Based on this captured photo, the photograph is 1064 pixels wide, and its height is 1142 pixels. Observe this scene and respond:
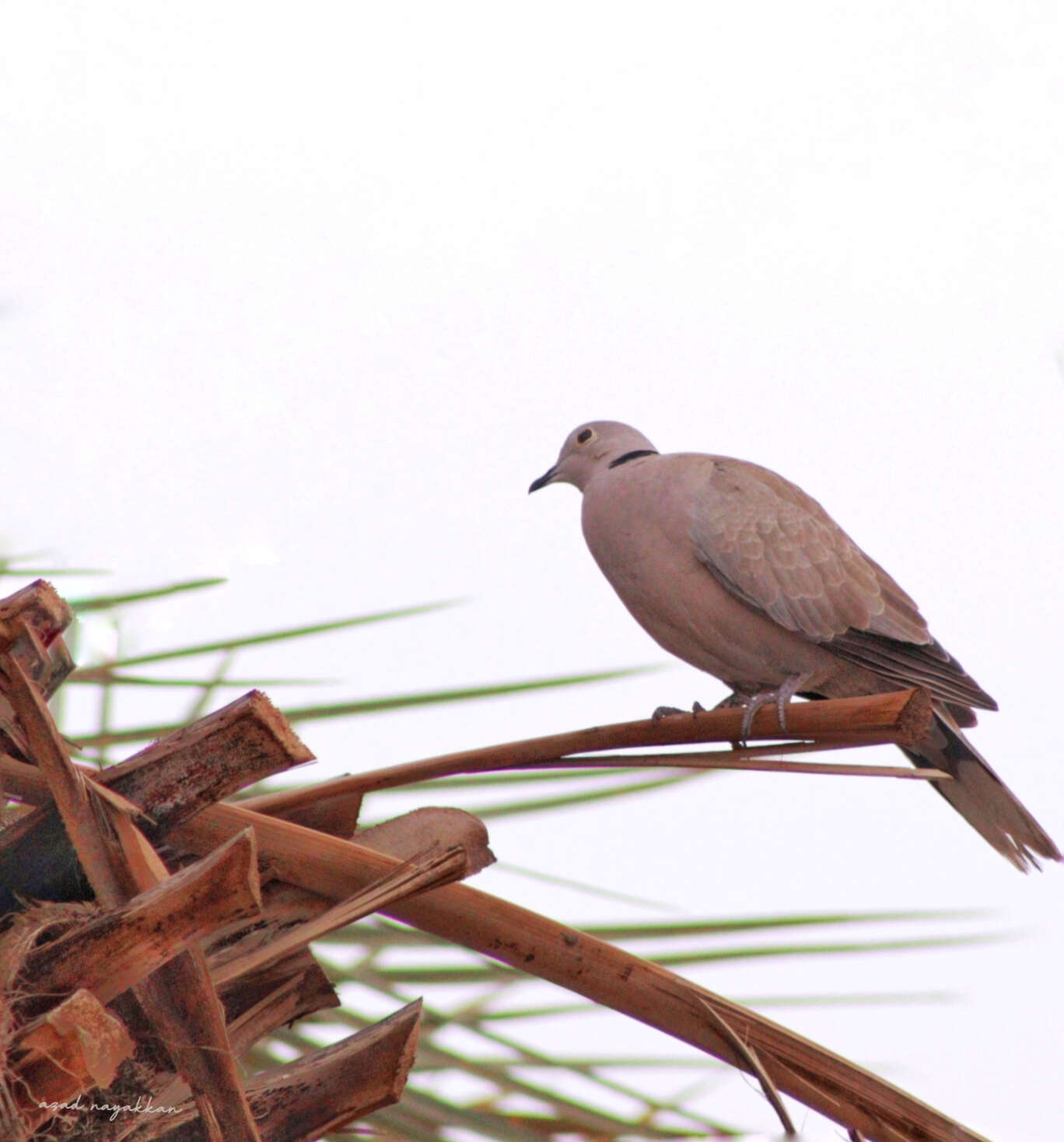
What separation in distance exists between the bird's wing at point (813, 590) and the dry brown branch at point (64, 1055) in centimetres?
164

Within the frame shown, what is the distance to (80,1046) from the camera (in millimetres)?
997

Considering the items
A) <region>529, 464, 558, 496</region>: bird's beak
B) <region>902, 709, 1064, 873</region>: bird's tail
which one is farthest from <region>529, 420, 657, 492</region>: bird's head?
<region>902, 709, 1064, 873</region>: bird's tail

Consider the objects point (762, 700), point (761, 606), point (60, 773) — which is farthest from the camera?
point (761, 606)

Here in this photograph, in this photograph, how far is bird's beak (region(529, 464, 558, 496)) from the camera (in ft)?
10.1

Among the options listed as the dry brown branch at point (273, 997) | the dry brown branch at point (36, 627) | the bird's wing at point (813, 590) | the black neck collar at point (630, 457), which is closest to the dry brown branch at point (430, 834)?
the dry brown branch at point (273, 997)

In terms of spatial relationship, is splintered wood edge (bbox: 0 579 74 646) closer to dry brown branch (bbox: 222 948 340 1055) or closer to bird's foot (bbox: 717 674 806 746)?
dry brown branch (bbox: 222 948 340 1055)

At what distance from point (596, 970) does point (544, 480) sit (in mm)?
1931

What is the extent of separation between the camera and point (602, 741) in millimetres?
1374

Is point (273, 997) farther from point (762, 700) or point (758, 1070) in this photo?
point (762, 700)

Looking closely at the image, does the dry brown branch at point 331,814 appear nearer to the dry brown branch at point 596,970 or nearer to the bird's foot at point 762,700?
the dry brown branch at point 596,970

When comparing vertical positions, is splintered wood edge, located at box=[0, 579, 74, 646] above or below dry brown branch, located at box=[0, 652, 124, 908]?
above

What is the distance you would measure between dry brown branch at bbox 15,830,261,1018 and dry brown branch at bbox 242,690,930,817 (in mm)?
323

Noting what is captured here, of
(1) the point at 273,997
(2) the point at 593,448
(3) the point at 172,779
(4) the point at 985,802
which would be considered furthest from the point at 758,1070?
(2) the point at 593,448

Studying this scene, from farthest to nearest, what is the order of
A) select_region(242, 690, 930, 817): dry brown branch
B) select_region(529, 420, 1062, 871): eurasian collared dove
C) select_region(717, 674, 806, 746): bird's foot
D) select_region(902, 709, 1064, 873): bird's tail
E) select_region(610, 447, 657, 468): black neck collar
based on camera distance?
select_region(610, 447, 657, 468): black neck collar < select_region(529, 420, 1062, 871): eurasian collared dove < select_region(902, 709, 1064, 873): bird's tail < select_region(717, 674, 806, 746): bird's foot < select_region(242, 690, 930, 817): dry brown branch
